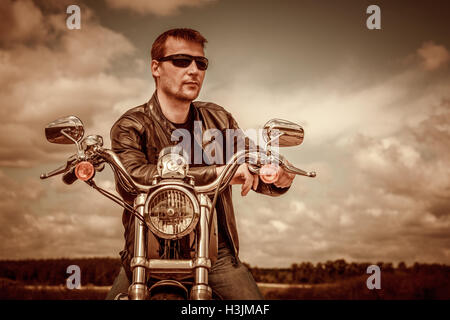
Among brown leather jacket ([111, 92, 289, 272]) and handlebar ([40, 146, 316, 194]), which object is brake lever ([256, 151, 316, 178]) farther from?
brown leather jacket ([111, 92, 289, 272])

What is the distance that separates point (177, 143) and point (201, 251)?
0.69 metres

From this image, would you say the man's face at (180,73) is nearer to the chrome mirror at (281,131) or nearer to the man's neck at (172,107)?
the man's neck at (172,107)

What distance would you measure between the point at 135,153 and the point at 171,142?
21 cm

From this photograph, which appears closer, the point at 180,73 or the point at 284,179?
the point at 284,179

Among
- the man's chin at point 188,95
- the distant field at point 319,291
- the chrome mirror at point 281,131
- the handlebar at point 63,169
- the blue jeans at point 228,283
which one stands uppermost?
the man's chin at point 188,95

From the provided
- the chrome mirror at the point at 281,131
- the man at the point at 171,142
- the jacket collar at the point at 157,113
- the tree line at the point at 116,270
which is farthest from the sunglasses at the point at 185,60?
the tree line at the point at 116,270

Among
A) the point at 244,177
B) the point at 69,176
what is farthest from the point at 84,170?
the point at 244,177

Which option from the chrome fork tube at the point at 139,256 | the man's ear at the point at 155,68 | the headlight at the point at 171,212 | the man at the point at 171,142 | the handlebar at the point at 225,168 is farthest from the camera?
the man's ear at the point at 155,68

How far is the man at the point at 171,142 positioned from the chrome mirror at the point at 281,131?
0.15 metres

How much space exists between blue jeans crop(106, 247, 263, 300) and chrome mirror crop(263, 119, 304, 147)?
0.57 m

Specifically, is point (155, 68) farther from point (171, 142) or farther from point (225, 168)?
point (225, 168)

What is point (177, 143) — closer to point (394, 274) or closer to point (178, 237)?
point (178, 237)

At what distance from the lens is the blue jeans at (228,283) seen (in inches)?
71.7

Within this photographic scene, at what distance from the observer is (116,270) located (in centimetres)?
309
